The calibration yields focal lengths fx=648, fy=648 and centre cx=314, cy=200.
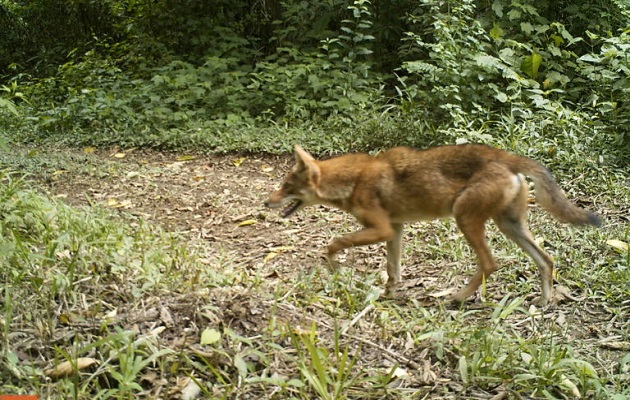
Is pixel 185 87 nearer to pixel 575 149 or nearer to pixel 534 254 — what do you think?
pixel 575 149

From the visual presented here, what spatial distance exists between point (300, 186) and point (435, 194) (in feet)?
3.85

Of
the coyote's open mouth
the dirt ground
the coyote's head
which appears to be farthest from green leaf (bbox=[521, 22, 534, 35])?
the coyote's open mouth

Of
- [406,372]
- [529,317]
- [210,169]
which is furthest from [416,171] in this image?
[210,169]

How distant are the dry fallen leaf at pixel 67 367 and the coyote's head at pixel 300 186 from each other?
240cm

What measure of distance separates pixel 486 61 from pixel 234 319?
612cm

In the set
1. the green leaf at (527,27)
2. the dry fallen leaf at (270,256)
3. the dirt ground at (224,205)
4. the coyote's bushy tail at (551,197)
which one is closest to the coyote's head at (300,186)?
the dirt ground at (224,205)

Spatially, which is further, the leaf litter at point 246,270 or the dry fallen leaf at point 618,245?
the dry fallen leaf at point 618,245

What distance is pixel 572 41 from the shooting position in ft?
31.2

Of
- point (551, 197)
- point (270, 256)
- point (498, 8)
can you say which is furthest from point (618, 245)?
point (498, 8)

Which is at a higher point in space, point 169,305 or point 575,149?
point 169,305

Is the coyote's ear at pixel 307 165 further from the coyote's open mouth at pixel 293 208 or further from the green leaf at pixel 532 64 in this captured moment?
the green leaf at pixel 532 64

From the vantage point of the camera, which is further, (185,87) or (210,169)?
(185,87)

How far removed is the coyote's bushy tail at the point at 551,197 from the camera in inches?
208

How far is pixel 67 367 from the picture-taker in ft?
11.9
